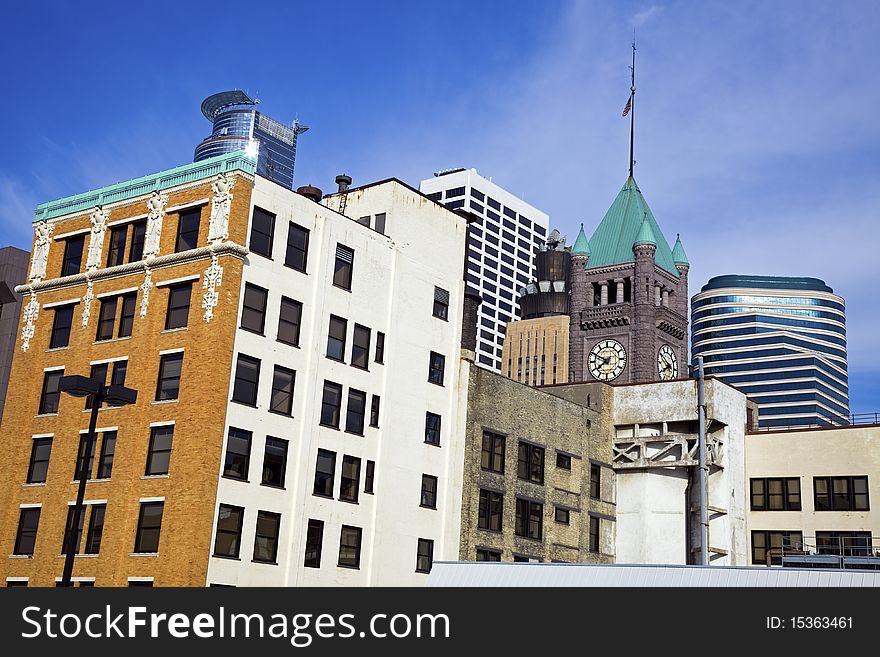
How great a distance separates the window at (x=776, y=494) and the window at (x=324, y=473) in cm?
3069

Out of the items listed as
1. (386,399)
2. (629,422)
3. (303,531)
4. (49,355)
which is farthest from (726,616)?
(629,422)

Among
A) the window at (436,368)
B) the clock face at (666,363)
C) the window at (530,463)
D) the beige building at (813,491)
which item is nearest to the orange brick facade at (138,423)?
the window at (436,368)

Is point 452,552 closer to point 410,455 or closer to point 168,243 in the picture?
point 410,455

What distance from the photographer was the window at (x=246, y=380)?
48031mm

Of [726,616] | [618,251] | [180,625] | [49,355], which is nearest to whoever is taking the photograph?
[726,616]

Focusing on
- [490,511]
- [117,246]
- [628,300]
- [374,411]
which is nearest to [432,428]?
[374,411]

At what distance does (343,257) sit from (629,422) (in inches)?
949

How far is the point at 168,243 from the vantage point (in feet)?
167

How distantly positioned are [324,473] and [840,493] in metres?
33.5

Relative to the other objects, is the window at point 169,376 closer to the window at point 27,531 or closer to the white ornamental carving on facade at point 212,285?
the white ornamental carving on facade at point 212,285

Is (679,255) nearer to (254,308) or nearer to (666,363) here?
(666,363)

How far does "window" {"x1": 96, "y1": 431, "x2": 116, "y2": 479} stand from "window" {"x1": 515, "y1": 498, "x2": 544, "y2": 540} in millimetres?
22269

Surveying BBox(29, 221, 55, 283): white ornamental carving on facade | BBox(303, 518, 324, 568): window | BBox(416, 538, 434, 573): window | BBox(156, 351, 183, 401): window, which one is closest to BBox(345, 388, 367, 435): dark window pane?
BBox(303, 518, 324, 568): window

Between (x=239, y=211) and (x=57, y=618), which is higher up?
(x=239, y=211)
